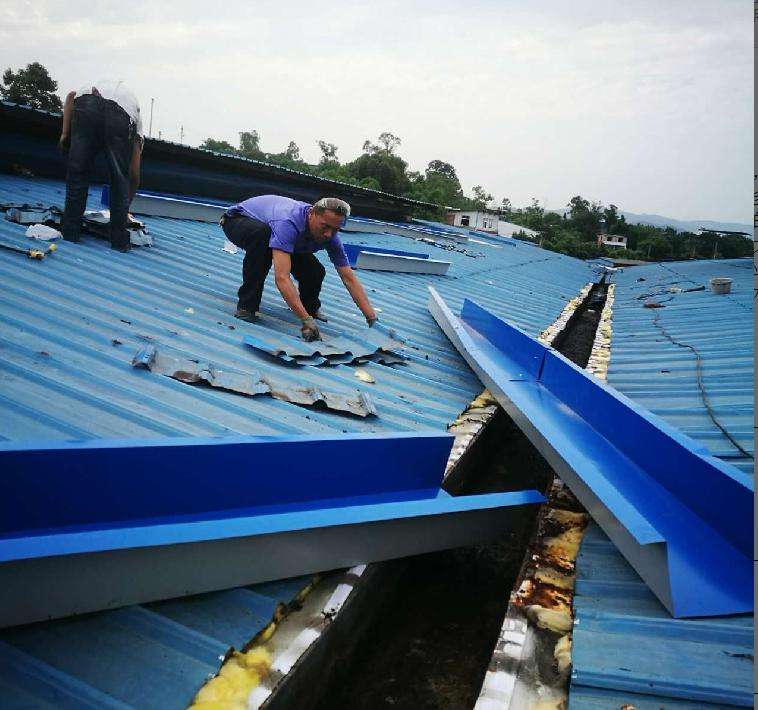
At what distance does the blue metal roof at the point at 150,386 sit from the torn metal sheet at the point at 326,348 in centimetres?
8

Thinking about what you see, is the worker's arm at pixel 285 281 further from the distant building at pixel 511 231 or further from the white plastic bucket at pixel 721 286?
the distant building at pixel 511 231

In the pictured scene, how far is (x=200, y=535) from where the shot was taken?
156 cm

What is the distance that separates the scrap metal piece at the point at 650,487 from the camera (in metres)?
1.82

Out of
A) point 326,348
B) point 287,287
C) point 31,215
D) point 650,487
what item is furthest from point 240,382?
point 31,215

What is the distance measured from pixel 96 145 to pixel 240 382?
3.17 metres

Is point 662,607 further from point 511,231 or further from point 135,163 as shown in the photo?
point 511,231

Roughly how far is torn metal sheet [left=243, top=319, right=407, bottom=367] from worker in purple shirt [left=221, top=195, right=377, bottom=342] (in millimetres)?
142

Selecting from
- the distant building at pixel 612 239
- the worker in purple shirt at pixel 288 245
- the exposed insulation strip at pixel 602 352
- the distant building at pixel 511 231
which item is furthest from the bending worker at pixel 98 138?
the distant building at pixel 612 239

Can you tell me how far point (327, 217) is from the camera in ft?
13.1

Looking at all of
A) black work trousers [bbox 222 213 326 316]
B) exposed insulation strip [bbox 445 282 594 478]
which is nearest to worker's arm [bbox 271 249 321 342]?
black work trousers [bbox 222 213 326 316]

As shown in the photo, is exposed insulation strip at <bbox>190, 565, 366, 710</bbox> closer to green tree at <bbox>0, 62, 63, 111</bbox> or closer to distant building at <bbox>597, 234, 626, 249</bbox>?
green tree at <bbox>0, 62, 63, 111</bbox>

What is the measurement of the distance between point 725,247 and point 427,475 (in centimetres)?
5538

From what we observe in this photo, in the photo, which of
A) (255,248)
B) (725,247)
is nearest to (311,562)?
(255,248)

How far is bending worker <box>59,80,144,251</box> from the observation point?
4598 millimetres
